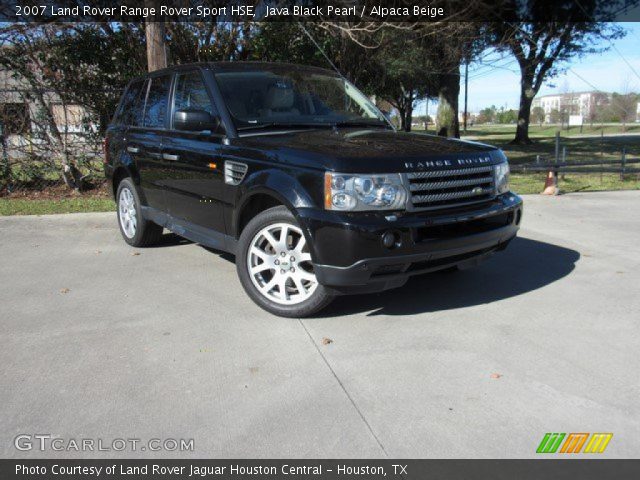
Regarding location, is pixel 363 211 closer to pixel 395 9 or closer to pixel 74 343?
pixel 74 343

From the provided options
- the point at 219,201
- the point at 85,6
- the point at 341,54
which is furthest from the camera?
Result: the point at 341,54

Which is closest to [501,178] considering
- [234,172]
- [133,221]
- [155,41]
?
[234,172]

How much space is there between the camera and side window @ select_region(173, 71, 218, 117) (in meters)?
4.77

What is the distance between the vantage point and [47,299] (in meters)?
4.67

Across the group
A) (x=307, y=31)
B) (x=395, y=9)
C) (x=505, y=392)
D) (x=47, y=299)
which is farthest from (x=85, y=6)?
(x=505, y=392)

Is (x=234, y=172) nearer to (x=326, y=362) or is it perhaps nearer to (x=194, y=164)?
(x=194, y=164)

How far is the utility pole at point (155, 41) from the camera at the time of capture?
973 cm

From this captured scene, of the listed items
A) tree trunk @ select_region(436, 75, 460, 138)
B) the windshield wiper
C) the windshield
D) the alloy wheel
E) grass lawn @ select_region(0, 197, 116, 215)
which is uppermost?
tree trunk @ select_region(436, 75, 460, 138)

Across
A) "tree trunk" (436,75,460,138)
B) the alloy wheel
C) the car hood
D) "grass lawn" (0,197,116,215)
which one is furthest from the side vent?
"tree trunk" (436,75,460,138)

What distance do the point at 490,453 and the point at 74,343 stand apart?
272cm

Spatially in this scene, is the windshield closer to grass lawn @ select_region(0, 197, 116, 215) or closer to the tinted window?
the tinted window

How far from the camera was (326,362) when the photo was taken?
3443 millimetres

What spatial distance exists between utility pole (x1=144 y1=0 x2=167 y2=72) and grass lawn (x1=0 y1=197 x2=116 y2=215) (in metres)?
2.58

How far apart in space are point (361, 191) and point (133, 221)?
12.1ft
